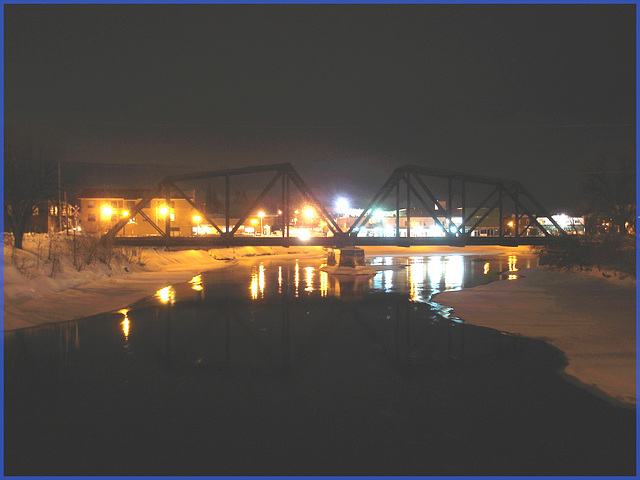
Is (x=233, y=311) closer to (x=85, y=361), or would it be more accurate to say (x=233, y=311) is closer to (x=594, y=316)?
(x=85, y=361)

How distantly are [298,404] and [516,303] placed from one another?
17.1 metres

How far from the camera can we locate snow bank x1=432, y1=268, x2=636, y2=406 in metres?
11.8

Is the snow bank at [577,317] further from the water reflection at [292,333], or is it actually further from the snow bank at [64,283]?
the snow bank at [64,283]

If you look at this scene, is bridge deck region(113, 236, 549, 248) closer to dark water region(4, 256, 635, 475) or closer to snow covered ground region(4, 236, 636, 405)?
snow covered ground region(4, 236, 636, 405)

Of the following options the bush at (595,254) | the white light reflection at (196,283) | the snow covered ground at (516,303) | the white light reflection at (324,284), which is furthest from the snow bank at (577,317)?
the white light reflection at (196,283)

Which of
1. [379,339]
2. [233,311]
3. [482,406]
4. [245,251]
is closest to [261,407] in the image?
[482,406]

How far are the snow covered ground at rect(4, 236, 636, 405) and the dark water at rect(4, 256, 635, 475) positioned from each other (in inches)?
45.4

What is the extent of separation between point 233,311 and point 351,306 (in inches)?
232

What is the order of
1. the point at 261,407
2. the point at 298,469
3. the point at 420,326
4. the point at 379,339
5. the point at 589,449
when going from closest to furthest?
1. the point at 298,469
2. the point at 589,449
3. the point at 261,407
4. the point at 379,339
5. the point at 420,326

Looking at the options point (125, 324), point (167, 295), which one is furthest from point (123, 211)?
point (125, 324)

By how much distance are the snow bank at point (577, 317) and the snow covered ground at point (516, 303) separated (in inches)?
0.9

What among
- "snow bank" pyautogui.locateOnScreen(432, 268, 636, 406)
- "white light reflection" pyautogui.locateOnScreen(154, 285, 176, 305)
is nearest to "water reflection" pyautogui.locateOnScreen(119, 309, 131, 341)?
"white light reflection" pyautogui.locateOnScreen(154, 285, 176, 305)

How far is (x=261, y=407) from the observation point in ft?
31.4

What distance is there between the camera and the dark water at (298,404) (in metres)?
7.44
